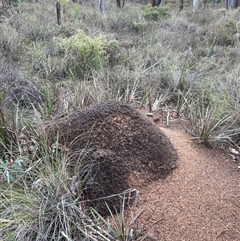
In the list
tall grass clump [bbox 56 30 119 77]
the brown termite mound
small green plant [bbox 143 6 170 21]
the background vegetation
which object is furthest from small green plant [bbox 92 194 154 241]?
small green plant [bbox 143 6 170 21]

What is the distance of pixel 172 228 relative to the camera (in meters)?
1.97

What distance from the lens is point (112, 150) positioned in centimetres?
235

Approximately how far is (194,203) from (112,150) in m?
0.68

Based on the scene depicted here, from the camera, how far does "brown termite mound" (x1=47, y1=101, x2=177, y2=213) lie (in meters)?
2.18

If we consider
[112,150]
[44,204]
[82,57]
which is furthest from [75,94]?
[82,57]

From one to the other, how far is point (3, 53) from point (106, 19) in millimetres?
5571

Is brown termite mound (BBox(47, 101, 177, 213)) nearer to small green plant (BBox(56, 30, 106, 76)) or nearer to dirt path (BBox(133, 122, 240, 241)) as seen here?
dirt path (BBox(133, 122, 240, 241))

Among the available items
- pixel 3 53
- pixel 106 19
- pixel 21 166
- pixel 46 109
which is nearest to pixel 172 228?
pixel 21 166

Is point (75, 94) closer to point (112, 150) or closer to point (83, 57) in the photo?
point (112, 150)

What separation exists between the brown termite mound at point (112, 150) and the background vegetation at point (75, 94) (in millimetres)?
103

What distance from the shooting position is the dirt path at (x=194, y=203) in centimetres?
196

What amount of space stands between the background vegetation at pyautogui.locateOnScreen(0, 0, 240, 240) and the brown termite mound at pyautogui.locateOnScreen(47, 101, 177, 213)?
10cm

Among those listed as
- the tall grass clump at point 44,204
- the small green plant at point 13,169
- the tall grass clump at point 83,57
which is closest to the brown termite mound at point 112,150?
the tall grass clump at point 44,204

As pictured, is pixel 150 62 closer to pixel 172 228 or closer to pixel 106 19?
pixel 172 228
